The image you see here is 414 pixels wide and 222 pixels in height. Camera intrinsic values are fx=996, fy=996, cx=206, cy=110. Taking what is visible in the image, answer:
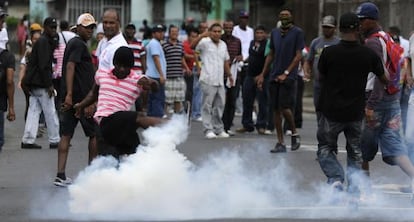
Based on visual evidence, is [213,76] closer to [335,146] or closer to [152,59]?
[152,59]

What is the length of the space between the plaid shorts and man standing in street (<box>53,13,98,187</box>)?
6.84 metres

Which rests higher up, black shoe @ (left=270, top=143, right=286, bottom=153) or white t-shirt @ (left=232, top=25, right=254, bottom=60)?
white t-shirt @ (left=232, top=25, right=254, bottom=60)

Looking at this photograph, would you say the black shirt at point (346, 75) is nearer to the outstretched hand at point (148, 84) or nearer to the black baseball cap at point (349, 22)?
the black baseball cap at point (349, 22)

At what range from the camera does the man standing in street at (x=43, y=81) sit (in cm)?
1319

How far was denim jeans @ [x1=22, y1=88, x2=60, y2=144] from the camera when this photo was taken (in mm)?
13359

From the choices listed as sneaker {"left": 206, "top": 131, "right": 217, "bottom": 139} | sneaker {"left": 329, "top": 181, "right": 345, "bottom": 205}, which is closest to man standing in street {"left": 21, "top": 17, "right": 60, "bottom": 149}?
sneaker {"left": 206, "top": 131, "right": 217, "bottom": 139}

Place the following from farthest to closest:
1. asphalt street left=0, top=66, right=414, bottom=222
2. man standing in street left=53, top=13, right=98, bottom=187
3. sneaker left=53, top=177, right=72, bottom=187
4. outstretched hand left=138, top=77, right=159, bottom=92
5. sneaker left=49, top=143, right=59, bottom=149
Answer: sneaker left=49, top=143, right=59, bottom=149 → sneaker left=53, top=177, right=72, bottom=187 → man standing in street left=53, top=13, right=98, bottom=187 → outstretched hand left=138, top=77, right=159, bottom=92 → asphalt street left=0, top=66, right=414, bottom=222

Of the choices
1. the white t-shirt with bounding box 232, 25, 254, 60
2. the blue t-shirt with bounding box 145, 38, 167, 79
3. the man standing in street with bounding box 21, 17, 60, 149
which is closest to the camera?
the man standing in street with bounding box 21, 17, 60, 149

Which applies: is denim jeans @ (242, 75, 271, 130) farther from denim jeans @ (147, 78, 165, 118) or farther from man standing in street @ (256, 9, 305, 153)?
man standing in street @ (256, 9, 305, 153)

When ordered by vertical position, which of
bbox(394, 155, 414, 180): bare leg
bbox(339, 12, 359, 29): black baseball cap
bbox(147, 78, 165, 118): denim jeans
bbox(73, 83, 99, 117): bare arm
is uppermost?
bbox(339, 12, 359, 29): black baseball cap

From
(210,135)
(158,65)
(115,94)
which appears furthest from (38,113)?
(115,94)

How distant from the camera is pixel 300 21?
79.8ft

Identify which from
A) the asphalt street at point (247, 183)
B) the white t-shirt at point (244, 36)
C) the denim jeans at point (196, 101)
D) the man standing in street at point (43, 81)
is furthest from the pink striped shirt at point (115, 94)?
the denim jeans at point (196, 101)

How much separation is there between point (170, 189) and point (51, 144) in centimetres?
562
